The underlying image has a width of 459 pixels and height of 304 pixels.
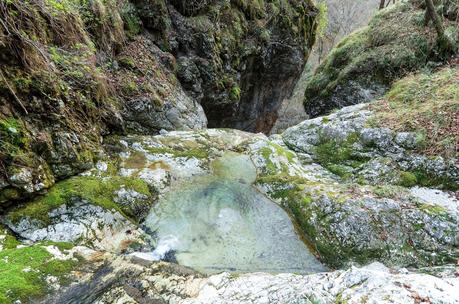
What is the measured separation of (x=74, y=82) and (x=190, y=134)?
10.3 ft

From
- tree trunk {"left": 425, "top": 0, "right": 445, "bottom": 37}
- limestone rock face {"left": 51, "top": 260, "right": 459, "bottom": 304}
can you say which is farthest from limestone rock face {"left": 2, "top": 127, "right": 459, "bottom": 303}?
tree trunk {"left": 425, "top": 0, "right": 445, "bottom": 37}

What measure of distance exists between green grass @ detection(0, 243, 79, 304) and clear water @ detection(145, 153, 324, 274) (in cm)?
131

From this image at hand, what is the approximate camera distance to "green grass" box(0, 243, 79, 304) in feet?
10.5

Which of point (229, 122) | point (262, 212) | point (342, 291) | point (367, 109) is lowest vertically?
point (229, 122)

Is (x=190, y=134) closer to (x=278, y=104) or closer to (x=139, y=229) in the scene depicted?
(x=139, y=229)

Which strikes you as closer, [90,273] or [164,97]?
[90,273]

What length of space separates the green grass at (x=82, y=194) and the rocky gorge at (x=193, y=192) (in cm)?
2

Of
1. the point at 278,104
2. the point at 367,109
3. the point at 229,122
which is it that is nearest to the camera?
the point at 367,109

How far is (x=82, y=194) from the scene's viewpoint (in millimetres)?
4930

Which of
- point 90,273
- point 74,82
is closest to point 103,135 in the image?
point 74,82

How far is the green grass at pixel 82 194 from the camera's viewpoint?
4.45 metres

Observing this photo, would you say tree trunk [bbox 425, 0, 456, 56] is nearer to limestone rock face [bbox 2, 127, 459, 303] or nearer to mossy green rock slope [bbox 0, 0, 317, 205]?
limestone rock face [bbox 2, 127, 459, 303]

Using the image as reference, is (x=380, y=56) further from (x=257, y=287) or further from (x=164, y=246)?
(x=257, y=287)

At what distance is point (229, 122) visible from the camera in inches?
675
